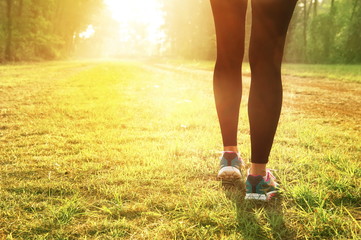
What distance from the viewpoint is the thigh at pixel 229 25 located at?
1.98 m

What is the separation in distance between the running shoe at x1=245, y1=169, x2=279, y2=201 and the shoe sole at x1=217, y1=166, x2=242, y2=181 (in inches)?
8.2

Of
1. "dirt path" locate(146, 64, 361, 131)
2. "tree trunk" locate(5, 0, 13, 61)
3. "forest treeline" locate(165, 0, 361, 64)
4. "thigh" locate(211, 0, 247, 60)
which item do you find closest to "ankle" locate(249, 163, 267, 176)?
"thigh" locate(211, 0, 247, 60)

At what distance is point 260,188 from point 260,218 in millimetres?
249

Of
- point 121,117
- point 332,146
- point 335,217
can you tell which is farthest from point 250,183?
point 121,117

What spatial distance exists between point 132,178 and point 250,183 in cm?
73

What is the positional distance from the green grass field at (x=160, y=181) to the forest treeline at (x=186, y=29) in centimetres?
2152

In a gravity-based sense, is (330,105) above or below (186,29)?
below

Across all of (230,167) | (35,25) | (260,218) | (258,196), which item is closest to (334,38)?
(35,25)

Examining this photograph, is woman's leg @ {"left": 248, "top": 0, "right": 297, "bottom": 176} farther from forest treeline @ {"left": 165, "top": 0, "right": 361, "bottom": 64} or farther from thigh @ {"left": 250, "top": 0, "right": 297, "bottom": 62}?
forest treeline @ {"left": 165, "top": 0, "right": 361, "bottom": 64}

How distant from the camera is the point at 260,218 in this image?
1.55 meters

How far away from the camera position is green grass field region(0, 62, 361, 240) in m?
1.45

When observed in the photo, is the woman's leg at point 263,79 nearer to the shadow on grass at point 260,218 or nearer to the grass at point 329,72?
the shadow on grass at point 260,218

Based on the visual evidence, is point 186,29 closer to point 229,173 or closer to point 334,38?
point 334,38

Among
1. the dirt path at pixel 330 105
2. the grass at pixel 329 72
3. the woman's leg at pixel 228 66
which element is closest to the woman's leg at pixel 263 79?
the woman's leg at pixel 228 66
